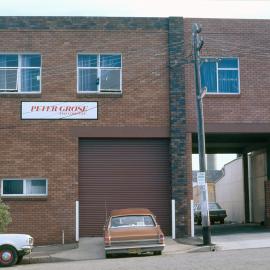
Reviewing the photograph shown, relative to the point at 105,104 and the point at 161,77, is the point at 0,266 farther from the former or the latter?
the point at 161,77

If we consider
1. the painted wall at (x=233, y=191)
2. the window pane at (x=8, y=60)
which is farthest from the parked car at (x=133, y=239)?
the painted wall at (x=233, y=191)

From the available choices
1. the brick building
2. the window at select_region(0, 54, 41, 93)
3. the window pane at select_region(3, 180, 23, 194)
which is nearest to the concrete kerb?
the brick building

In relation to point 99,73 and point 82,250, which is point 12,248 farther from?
point 99,73

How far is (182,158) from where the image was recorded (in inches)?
964

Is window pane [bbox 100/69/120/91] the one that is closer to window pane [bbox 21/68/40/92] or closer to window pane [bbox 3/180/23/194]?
window pane [bbox 21/68/40/92]

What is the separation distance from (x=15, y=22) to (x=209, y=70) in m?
8.05

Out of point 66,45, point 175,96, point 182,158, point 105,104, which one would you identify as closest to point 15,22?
point 66,45

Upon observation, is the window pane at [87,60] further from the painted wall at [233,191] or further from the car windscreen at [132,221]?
the painted wall at [233,191]

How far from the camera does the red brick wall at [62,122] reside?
78.6 ft

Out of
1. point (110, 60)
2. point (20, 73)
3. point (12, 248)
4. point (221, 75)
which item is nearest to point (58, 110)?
point (20, 73)

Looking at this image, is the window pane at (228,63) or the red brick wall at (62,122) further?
the window pane at (228,63)

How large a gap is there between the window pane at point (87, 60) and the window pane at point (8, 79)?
8.68 ft

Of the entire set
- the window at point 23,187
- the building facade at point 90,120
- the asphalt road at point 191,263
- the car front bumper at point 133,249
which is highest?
the building facade at point 90,120

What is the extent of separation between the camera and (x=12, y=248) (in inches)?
728
